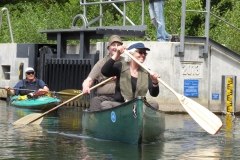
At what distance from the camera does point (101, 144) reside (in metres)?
12.6

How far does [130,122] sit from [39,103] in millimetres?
7809

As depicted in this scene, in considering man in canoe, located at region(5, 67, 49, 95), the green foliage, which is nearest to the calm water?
man in canoe, located at region(5, 67, 49, 95)

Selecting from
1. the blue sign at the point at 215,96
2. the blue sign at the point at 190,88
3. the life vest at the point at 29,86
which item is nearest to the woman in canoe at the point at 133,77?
the blue sign at the point at 190,88

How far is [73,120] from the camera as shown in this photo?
17.2 m

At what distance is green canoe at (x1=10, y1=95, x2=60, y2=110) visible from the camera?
63.8 ft

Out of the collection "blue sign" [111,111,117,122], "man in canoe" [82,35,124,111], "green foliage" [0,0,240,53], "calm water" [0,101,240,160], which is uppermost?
"green foliage" [0,0,240,53]

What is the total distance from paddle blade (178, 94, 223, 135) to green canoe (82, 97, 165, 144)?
19.0 inches

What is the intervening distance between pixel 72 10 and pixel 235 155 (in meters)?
21.7

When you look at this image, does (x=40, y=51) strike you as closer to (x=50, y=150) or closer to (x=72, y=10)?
(x=72, y=10)

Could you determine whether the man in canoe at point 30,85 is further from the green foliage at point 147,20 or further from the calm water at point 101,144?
the green foliage at point 147,20

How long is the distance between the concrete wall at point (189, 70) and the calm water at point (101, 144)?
9.19 ft

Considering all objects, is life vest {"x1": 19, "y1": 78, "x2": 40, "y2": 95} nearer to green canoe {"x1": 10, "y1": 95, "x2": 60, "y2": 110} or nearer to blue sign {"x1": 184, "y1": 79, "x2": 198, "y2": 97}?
green canoe {"x1": 10, "y1": 95, "x2": 60, "y2": 110}

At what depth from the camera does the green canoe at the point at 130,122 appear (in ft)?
38.8

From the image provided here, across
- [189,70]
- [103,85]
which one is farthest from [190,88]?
[103,85]
